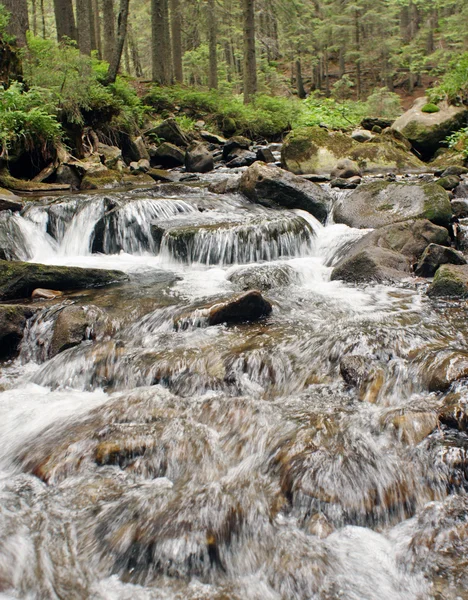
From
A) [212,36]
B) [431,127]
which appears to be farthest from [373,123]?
[212,36]

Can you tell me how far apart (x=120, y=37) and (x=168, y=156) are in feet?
16.7

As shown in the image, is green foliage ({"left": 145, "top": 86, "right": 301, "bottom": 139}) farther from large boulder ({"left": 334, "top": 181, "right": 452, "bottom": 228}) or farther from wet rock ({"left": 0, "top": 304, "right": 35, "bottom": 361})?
wet rock ({"left": 0, "top": 304, "right": 35, "bottom": 361})

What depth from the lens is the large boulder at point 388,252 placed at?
24.3ft

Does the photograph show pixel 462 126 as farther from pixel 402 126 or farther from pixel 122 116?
pixel 122 116

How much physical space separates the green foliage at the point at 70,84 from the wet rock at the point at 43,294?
328 inches

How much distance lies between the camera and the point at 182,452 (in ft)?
12.7

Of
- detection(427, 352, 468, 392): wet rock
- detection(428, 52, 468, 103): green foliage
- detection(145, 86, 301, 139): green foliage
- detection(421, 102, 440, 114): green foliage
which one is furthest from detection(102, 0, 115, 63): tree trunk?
detection(427, 352, 468, 392): wet rock

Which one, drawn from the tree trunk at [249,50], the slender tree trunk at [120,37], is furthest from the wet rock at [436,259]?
the tree trunk at [249,50]

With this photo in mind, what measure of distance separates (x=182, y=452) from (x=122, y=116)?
48.2 feet

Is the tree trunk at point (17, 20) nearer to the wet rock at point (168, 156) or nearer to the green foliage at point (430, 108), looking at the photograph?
the wet rock at point (168, 156)

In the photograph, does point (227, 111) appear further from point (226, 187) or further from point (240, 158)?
point (226, 187)

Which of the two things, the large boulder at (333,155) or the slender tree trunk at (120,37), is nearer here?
the large boulder at (333,155)

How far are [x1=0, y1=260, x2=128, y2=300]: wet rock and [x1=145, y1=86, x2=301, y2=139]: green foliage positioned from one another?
622 inches

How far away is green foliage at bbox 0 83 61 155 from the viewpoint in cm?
1153
